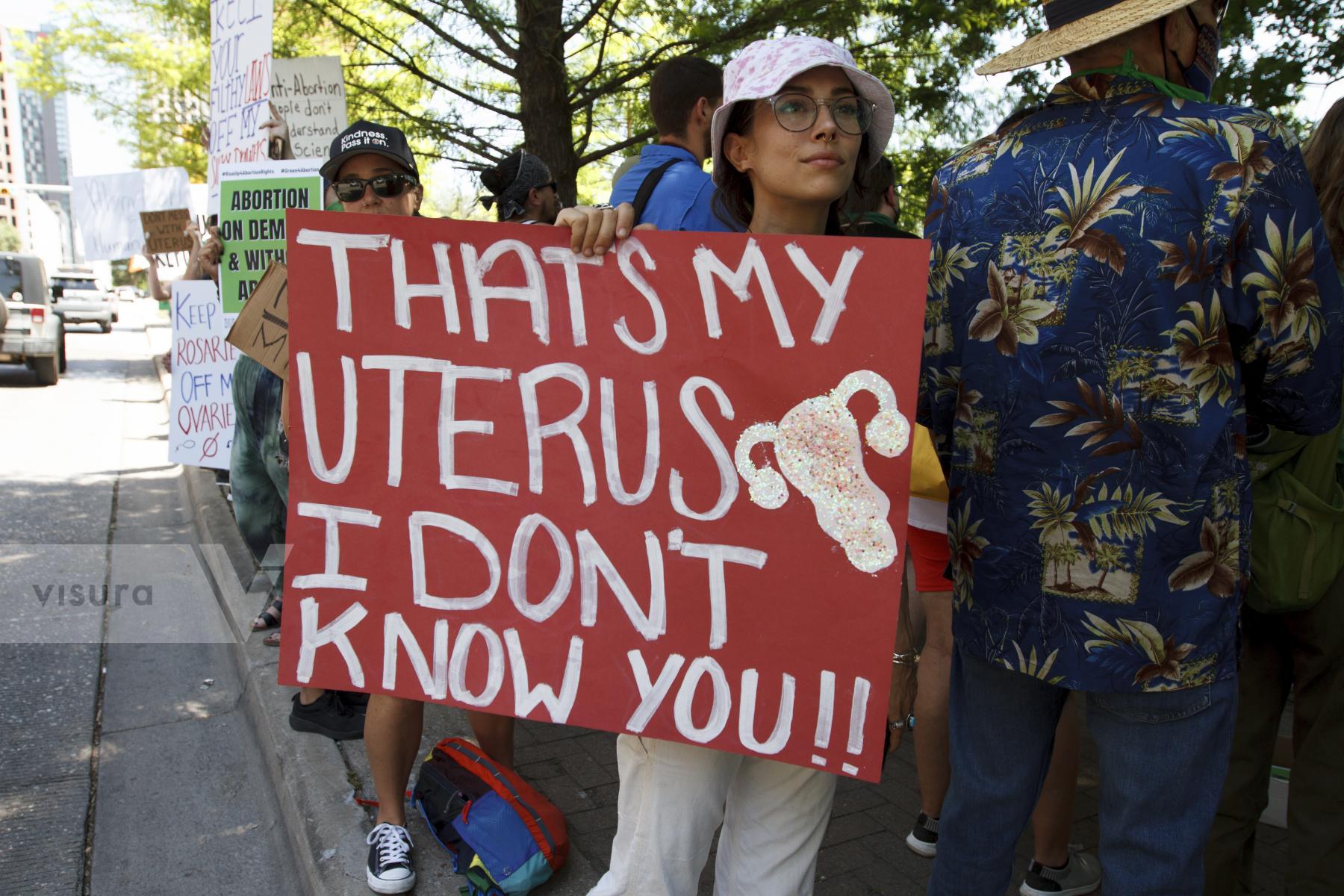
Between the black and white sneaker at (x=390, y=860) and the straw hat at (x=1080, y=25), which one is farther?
the black and white sneaker at (x=390, y=860)

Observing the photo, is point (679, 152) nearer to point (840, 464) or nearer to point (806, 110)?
point (806, 110)

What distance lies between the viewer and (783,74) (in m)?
1.82

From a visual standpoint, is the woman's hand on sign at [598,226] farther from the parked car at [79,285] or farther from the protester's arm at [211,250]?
the parked car at [79,285]

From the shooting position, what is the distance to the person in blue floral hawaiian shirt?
5.32 ft

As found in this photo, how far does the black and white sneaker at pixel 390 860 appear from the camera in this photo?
8.82 feet

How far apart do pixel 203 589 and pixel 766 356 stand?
16.2 feet

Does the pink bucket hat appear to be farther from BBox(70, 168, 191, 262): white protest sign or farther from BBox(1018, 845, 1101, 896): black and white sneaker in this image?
BBox(70, 168, 191, 262): white protest sign

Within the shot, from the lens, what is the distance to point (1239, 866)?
2389mm

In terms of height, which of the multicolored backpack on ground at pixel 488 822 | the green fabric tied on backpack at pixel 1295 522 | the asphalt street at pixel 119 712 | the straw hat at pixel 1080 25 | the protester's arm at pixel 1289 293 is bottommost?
the asphalt street at pixel 119 712

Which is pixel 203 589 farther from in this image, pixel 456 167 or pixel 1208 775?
pixel 1208 775

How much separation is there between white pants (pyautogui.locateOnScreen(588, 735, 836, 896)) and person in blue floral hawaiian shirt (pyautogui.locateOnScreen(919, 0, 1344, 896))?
454 millimetres

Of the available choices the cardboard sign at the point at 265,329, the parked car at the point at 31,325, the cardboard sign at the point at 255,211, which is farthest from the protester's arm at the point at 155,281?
the parked car at the point at 31,325

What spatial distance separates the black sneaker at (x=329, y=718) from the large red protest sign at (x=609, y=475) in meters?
1.54

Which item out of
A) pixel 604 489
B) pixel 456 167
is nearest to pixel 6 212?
pixel 456 167
